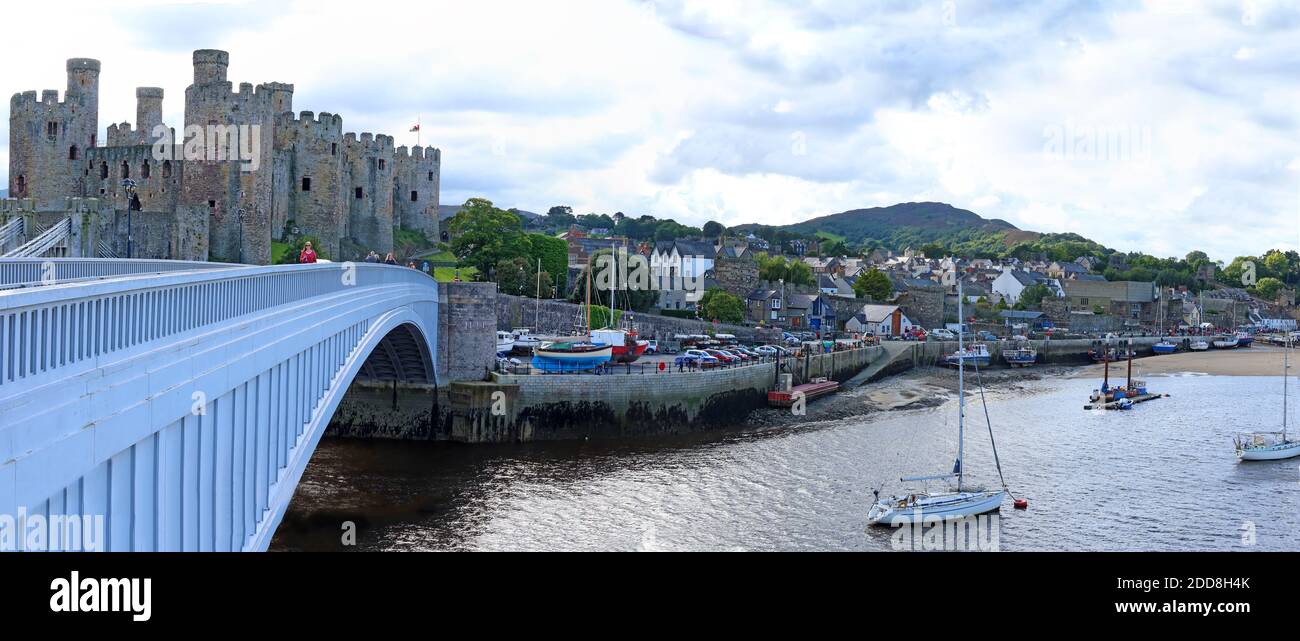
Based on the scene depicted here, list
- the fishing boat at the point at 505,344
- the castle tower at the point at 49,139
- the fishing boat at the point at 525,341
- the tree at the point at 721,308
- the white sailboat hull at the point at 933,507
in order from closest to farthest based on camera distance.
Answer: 1. the white sailboat hull at the point at 933,507
2. the fishing boat at the point at 505,344
3. the fishing boat at the point at 525,341
4. the castle tower at the point at 49,139
5. the tree at the point at 721,308

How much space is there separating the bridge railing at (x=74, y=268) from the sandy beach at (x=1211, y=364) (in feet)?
176

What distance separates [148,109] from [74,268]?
39863 millimetres

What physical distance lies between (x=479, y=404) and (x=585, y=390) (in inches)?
127

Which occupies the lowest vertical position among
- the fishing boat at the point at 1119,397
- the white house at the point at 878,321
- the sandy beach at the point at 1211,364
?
the fishing boat at the point at 1119,397

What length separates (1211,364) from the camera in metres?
70.9

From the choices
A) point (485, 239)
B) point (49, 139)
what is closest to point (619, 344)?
point (485, 239)

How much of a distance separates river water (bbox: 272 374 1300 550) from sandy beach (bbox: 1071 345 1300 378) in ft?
88.0

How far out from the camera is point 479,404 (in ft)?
111

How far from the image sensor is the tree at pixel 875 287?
86.2 m

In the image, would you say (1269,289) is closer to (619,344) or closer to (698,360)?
(698,360)

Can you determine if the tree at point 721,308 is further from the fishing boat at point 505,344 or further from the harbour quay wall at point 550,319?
the fishing boat at point 505,344

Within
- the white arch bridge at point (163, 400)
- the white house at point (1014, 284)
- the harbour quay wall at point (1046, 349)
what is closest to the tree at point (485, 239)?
the harbour quay wall at point (1046, 349)
